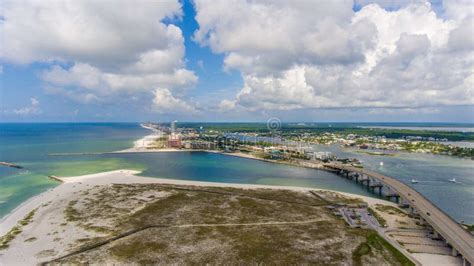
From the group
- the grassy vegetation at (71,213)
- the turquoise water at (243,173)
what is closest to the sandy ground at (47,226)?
the grassy vegetation at (71,213)

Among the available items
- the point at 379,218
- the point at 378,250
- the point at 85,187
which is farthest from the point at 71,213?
the point at 379,218

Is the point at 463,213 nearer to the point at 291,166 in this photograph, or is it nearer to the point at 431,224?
the point at 431,224

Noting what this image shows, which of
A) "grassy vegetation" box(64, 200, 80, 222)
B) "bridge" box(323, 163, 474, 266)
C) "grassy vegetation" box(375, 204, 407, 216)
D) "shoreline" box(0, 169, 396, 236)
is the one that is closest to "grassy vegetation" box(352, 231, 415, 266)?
"bridge" box(323, 163, 474, 266)

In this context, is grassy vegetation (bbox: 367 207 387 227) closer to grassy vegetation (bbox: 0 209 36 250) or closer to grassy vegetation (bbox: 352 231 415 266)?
grassy vegetation (bbox: 352 231 415 266)

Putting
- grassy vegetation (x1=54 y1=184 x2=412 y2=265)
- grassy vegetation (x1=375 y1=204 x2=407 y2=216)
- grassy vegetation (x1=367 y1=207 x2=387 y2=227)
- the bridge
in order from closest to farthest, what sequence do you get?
grassy vegetation (x1=54 y1=184 x2=412 y2=265) → the bridge → grassy vegetation (x1=367 y1=207 x2=387 y2=227) → grassy vegetation (x1=375 y1=204 x2=407 y2=216)

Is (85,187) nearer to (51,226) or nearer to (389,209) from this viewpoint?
(51,226)

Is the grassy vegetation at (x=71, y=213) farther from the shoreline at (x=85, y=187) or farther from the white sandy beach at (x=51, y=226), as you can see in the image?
the shoreline at (x=85, y=187)
